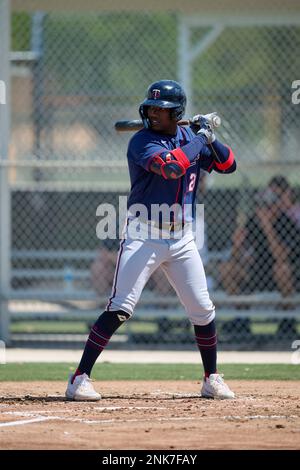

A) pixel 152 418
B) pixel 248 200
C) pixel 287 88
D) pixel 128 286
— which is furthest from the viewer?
pixel 287 88

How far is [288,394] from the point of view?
623 centimetres

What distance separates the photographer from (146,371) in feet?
24.9

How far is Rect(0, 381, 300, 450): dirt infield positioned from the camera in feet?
14.5

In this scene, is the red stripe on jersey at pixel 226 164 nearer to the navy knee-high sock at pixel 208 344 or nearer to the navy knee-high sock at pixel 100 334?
the navy knee-high sock at pixel 208 344

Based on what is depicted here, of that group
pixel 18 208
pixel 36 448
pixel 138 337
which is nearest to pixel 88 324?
pixel 138 337

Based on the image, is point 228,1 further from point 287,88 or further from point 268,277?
point 268,277

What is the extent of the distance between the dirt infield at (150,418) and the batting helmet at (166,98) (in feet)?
A: 5.89

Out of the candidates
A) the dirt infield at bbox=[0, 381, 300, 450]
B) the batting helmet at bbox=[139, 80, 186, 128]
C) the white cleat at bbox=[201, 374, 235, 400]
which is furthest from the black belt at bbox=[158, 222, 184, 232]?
the dirt infield at bbox=[0, 381, 300, 450]

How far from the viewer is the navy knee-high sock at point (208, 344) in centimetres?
591

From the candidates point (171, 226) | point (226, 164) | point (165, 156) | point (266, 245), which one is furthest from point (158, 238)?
point (266, 245)

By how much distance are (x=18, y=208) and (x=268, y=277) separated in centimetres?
320

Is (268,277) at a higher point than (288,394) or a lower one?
higher

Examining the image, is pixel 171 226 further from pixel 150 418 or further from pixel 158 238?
pixel 150 418

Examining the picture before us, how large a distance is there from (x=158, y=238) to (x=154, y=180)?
0.36 m
